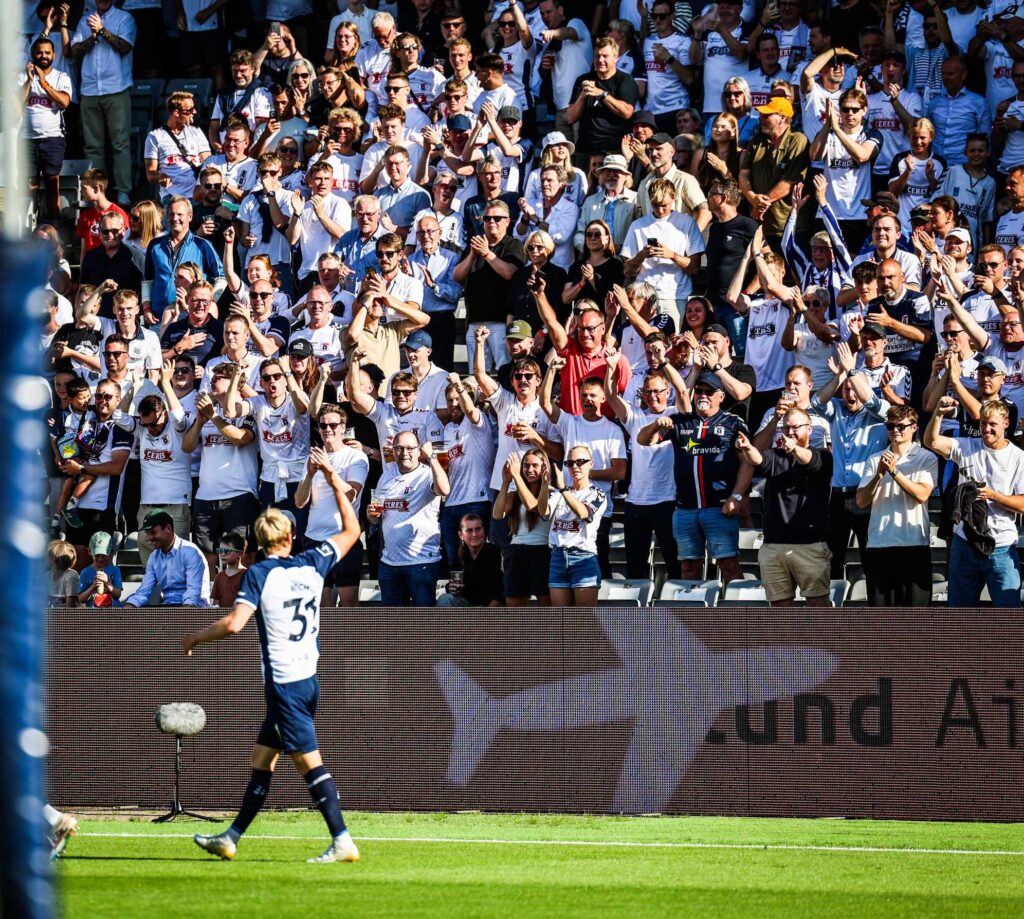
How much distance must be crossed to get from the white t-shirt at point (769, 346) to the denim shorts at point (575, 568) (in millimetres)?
2938

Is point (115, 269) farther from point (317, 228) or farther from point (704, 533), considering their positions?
point (704, 533)

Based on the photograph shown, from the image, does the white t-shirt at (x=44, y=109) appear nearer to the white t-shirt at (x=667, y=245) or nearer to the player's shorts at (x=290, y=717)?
the white t-shirt at (x=667, y=245)


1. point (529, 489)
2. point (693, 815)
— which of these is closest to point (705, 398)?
point (529, 489)

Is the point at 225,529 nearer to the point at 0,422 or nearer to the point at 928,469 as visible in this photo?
the point at 928,469

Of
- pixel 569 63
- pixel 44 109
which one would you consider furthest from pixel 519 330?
pixel 44 109

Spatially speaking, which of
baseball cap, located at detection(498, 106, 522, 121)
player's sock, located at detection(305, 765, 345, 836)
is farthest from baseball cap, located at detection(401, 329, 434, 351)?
player's sock, located at detection(305, 765, 345, 836)

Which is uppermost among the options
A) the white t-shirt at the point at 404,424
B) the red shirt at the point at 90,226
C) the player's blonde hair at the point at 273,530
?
the red shirt at the point at 90,226

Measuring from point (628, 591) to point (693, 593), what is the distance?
631mm

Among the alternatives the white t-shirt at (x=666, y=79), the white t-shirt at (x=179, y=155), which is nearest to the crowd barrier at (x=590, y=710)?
the white t-shirt at (x=179, y=155)

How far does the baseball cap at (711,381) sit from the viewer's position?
14.4 metres

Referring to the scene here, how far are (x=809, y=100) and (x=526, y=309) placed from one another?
4085 mm

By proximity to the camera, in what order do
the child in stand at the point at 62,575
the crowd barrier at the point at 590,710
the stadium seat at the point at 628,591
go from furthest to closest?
the child in stand at the point at 62,575 < the stadium seat at the point at 628,591 < the crowd barrier at the point at 590,710

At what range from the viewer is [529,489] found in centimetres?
1423

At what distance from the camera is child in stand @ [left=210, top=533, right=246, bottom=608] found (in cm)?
1491
